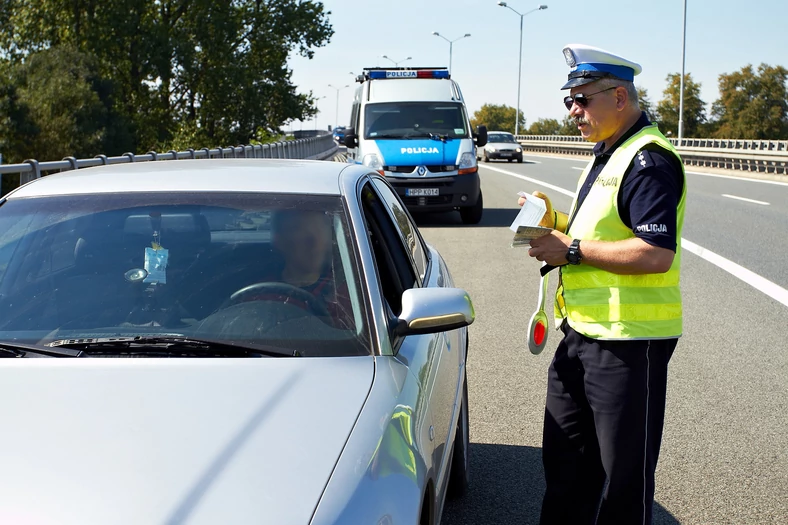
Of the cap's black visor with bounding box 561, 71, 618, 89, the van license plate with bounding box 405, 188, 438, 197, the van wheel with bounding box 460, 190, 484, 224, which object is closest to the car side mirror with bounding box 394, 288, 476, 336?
the cap's black visor with bounding box 561, 71, 618, 89

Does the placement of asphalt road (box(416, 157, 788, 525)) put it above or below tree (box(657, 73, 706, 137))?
below

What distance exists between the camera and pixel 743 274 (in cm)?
1102

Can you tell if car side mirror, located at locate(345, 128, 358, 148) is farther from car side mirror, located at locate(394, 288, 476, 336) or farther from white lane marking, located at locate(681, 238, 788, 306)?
car side mirror, located at locate(394, 288, 476, 336)

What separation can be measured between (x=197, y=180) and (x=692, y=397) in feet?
12.4

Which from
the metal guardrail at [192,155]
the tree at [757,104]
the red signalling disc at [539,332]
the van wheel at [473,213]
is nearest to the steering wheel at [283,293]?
the red signalling disc at [539,332]

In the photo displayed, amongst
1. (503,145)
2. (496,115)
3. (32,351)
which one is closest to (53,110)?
(503,145)

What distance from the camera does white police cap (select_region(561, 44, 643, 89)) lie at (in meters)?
3.24

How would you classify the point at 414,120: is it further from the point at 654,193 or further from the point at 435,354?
the point at 654,193

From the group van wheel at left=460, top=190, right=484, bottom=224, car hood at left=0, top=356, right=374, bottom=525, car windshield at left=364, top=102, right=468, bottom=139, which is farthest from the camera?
car windshield at left=364, top=102, right=468, bottom=139

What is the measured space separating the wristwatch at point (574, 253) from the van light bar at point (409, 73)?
15.8 meters

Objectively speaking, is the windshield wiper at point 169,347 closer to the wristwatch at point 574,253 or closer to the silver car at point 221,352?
the silver car at point 221,352

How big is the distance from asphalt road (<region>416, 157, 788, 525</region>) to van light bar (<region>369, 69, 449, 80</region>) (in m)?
6.44

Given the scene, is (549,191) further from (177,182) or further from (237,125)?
(237,125)

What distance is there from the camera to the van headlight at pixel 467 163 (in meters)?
16.6
